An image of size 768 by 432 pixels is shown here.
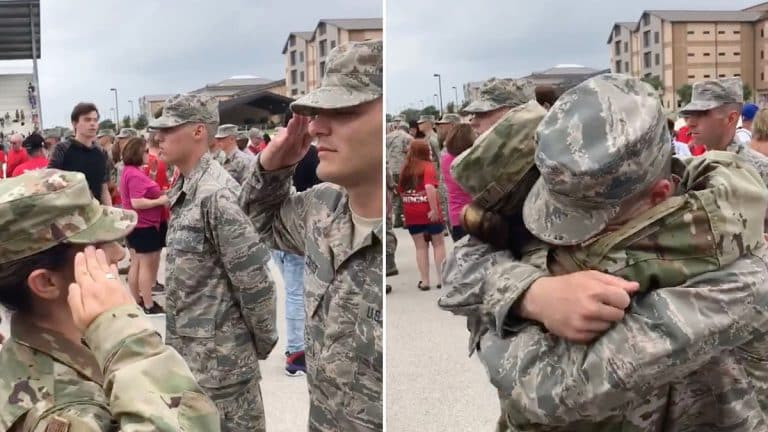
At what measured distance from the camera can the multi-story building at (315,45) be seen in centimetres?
182

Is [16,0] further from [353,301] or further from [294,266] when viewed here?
[294,266]

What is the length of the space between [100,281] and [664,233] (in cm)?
77

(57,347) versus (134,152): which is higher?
(134,152)

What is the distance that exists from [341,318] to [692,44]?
3.24 metres

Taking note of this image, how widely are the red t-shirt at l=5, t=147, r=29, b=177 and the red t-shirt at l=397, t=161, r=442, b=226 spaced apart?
3.10m

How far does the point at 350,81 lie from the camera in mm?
1700

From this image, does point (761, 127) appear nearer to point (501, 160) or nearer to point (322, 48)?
point (322, 48)

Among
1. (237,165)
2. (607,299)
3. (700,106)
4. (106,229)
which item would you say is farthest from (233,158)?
(607,299)

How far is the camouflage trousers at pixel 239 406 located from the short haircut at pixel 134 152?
80.2 inches

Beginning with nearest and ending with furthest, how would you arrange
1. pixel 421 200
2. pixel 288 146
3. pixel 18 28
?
pixel 288 146 → pixel 18 28 → pixel 421 200

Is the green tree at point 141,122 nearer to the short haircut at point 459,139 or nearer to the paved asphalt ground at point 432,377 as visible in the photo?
the paved asphalt ground at point 432,377

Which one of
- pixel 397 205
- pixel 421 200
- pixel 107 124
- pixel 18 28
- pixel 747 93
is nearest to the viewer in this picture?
pixel 18 28

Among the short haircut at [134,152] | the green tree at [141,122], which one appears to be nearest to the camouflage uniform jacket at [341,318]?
the green tree at [141,122]

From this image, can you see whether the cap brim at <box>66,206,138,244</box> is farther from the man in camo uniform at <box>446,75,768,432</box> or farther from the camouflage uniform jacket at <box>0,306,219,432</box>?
the man in camo uniform at <box>446,75,768,432</box>
